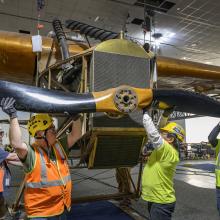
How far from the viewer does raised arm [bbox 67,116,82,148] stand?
8.87ft

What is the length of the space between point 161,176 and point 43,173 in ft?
4.33

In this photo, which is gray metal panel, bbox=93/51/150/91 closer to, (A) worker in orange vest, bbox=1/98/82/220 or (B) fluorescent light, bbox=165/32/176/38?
(A) worker in orange vest, bbox=1/98/82/220

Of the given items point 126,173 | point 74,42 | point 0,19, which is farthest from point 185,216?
point 0,19

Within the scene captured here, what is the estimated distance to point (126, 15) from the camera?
9.38 metres

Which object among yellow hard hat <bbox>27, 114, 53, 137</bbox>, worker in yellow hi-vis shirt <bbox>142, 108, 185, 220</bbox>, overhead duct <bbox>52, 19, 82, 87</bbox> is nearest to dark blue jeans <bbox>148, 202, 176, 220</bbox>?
worker in yellow hi-vis shirt <bbox>142, 108, 185, 220</bbox>

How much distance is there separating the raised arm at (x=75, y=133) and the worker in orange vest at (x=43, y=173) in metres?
0.32

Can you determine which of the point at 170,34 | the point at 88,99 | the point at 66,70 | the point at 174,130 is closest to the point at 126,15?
the point at 170,34

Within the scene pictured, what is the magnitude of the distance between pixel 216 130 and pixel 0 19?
8.46m

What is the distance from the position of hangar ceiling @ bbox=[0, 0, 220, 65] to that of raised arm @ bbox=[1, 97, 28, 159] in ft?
21.2

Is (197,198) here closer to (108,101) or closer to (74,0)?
(108,101)

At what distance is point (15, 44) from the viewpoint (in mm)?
3840

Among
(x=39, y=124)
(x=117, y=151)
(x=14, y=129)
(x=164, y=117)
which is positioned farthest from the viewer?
(x=117, y=151)

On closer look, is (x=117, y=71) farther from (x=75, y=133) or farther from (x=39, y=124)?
(x=39, y=124)

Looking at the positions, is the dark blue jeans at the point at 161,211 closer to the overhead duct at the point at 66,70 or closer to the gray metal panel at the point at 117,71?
the gray metal panel at the point at 117,71
